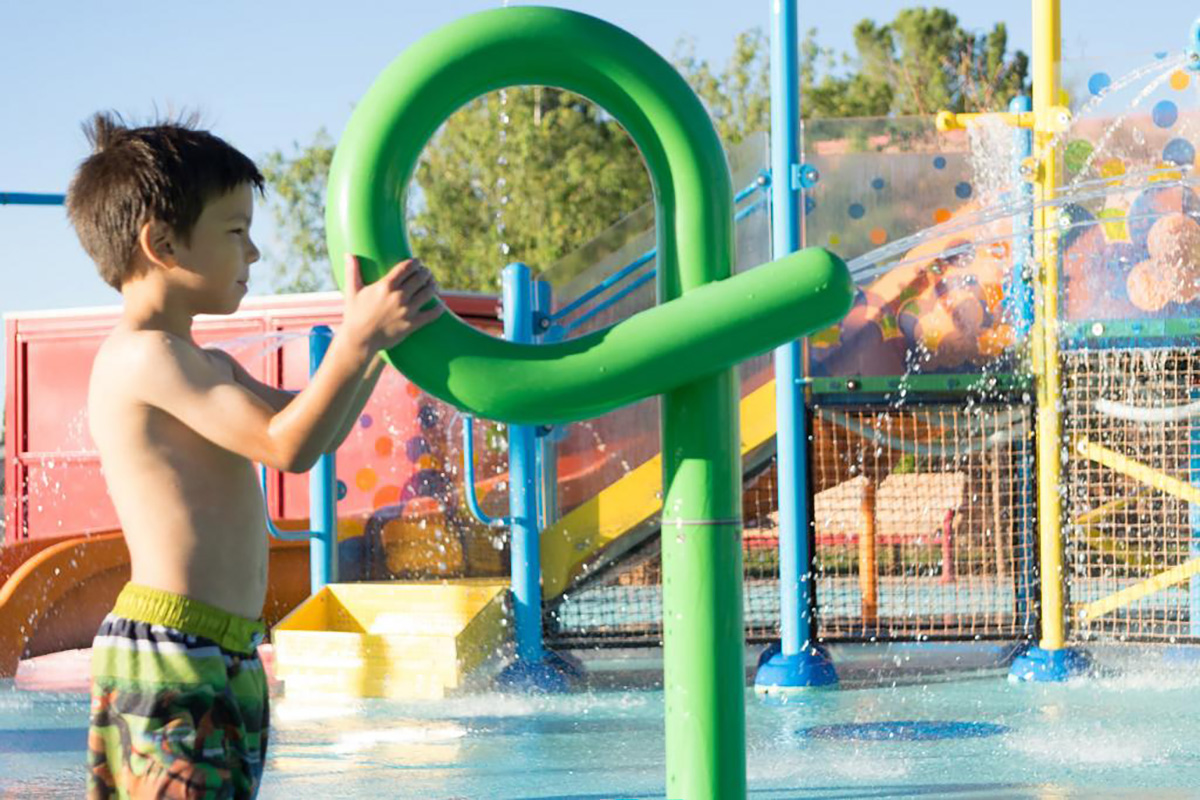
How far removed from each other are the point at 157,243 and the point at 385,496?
9.07 metres

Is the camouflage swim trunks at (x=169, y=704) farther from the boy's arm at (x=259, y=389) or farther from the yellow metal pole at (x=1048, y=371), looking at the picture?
the yellow metal pole at (x=1048, y=371)

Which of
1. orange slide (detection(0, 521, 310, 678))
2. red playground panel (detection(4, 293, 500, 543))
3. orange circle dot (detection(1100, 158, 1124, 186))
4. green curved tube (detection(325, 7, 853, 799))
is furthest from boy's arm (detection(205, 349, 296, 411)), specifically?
red playground panel (detection(4, 293, 500, 543))

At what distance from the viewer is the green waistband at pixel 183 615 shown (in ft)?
7.29

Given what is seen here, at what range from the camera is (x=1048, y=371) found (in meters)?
6.74

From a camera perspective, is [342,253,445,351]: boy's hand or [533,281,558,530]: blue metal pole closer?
[342,253,445,351]: boy's hand

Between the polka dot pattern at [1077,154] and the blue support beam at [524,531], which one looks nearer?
the polka dot pattern at [1077,154]

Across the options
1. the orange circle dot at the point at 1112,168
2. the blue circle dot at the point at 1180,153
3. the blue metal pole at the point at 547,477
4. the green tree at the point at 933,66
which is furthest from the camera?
the green tree at the point at 933,66

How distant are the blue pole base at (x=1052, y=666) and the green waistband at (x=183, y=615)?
5.18m

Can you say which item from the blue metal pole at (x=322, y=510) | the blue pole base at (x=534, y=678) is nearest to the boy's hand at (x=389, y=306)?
the blue pole base at (x=534, y=678)

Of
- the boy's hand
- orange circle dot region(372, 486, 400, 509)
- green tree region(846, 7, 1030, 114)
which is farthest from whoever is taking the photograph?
green tree region(846, 7, 1030, 114)

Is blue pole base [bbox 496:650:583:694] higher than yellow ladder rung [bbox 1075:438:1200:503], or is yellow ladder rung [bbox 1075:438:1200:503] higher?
yellow ladder rung [bbox 1075:438:1200:503]

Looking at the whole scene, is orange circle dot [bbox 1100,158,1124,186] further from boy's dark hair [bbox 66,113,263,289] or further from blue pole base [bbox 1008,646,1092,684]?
boy's dark hair [bbox 66,113,263,289]

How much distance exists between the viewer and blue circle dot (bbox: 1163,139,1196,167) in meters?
6.61

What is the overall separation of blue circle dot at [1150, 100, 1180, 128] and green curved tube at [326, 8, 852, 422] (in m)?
4.93
